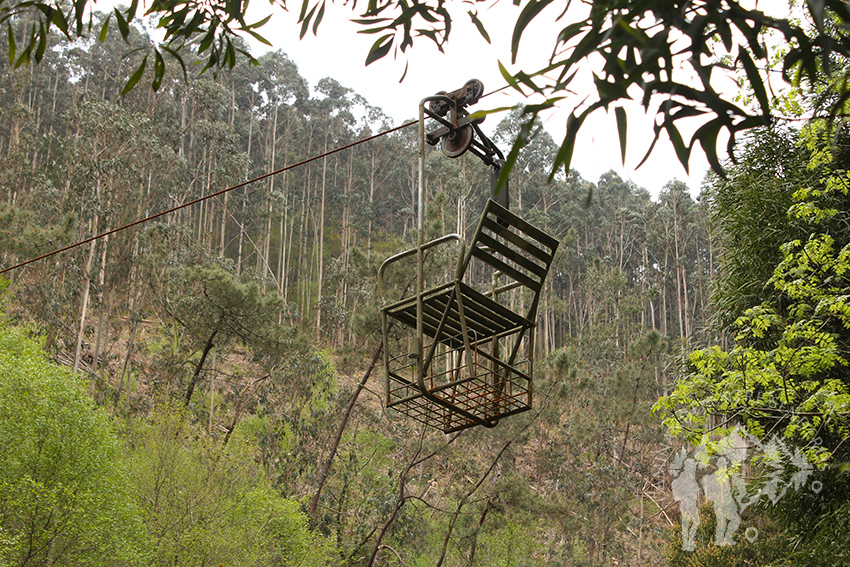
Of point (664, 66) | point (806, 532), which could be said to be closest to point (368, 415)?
point (806, 532)

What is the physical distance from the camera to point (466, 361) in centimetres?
421

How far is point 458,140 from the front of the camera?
4.42 m

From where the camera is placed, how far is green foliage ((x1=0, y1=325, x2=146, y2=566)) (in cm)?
1534

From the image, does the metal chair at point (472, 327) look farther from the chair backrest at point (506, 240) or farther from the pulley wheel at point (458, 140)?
the pulley wheel at point (458, 140)

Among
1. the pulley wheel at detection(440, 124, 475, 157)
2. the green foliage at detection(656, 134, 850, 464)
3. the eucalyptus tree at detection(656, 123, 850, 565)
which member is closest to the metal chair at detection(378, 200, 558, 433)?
the pulley wheel at detection(440, 124, 475, 157)

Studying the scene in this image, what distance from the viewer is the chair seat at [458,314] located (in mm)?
4062

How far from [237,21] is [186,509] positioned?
15.7 m

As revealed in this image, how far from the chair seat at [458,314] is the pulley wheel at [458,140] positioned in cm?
76

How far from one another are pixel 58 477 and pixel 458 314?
1482 centimetres

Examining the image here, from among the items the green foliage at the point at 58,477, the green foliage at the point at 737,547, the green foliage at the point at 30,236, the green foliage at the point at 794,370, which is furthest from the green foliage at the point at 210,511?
the green foliage at the point at 794,370

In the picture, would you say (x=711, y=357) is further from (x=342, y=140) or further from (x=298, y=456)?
(x=342, y=140)

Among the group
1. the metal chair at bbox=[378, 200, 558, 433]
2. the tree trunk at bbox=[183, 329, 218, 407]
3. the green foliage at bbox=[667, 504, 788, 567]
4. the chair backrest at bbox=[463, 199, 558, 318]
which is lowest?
the green foliage at bbox=[667, 504, 788, 567]

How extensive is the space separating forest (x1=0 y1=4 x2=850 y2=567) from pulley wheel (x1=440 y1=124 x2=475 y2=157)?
180cm

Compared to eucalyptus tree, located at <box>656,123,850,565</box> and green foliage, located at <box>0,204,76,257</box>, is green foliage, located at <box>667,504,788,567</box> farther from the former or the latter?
green foliage, located at <box>0,204,76,257</box>
